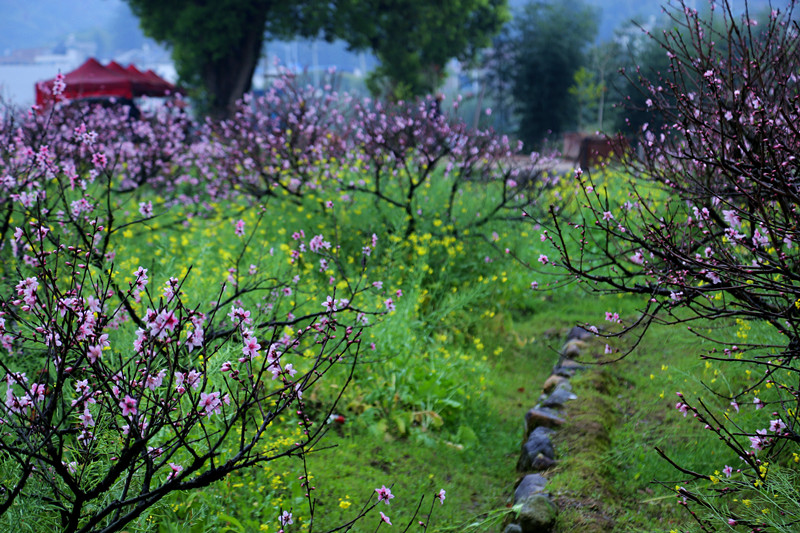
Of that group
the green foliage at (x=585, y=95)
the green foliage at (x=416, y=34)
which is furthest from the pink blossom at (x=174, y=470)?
the green foliage at (x=585, y=95)

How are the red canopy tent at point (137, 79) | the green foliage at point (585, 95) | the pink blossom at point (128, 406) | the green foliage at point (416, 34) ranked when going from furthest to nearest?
the green foliage at point (585, 95) → the green foliage at point (416, 34) → the red canopy tent at point (137, 79) → the pink blossom at point (128, 406)

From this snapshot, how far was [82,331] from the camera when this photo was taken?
189 centimetres

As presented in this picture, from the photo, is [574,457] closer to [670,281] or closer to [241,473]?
[670,281]

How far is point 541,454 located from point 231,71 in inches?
779

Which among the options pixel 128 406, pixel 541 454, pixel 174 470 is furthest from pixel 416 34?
pixel 128 406

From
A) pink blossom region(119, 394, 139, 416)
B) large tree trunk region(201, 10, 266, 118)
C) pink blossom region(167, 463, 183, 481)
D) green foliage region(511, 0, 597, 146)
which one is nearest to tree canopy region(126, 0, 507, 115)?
large tree trunk region(201, 10, 266, 118)

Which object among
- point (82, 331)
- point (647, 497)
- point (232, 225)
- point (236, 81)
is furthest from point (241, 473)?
point (236, 81)

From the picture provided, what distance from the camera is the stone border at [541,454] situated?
326 centimetres

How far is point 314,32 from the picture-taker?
21469 millimetres

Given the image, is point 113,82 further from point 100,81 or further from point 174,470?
point 174,470

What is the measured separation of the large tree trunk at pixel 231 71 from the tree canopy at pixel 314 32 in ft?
0.11

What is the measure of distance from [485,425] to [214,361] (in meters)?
2.42

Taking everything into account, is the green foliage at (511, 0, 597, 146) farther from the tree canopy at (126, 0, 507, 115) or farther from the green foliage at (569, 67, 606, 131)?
the tree canopy at (126, 0, 507, 115)

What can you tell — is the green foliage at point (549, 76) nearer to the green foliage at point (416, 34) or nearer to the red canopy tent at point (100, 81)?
the green foliage at point (416, 34)
